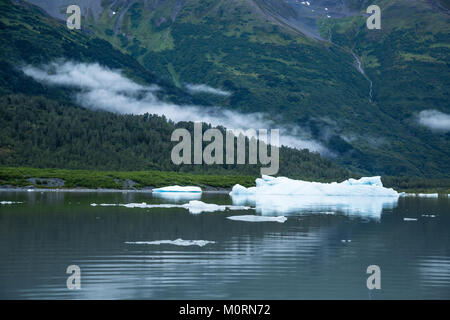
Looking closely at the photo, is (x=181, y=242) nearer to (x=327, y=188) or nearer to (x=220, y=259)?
(x=220, y=259)

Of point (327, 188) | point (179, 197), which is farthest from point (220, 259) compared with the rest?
point (327, 188)

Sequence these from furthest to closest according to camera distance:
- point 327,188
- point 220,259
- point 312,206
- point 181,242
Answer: point 327,188 → point 312,206 → point 181,242 → point 220,259

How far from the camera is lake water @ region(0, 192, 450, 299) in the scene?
26.6 meters

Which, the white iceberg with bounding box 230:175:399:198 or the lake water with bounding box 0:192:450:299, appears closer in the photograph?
the lake water with bounding box 0:192:450:299

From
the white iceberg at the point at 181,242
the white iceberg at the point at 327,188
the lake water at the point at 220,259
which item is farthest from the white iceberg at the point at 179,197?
the white iceberg at the point at 181,242

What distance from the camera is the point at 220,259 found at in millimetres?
35062

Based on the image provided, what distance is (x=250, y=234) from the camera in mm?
48875

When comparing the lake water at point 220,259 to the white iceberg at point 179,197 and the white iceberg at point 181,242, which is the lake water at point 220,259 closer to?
the white iceberg at point 181,242

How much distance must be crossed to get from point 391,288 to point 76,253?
20.0 meters

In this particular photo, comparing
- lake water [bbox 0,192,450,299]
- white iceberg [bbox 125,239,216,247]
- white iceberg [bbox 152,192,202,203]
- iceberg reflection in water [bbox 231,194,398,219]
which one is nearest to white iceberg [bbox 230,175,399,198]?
iceberg reflection in water [bbox 231,194,398,219]

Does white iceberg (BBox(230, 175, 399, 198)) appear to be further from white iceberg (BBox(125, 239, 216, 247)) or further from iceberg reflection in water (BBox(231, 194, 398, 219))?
white iceberg (BBox(125, 239, 216, 247))

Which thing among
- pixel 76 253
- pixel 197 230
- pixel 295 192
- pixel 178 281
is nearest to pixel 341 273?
pixel 178 281
